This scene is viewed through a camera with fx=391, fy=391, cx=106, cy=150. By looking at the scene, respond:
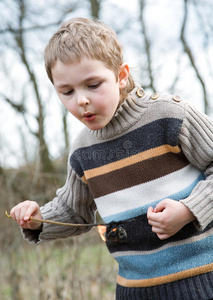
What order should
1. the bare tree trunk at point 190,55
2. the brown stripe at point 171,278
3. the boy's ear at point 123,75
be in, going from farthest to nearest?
the bare tree trunk at point 190,55 → the boy's ear at point 123,75 → the brown stripe at point 171,278

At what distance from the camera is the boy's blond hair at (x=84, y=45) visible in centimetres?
143

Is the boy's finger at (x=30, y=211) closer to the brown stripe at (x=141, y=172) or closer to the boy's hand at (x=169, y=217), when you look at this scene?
the brown stripe at (x=141, y=172)

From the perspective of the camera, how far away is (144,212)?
1585mm

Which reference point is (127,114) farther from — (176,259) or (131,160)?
(176,259)

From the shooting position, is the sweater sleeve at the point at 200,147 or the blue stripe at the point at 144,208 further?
the blue stripe at the point at 144,208

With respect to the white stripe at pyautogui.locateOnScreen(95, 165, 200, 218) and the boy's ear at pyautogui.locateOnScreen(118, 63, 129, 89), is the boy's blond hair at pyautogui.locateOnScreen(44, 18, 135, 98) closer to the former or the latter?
the boy's ear at pyautogui.locateOnScreen(118, 63, 129, 89)

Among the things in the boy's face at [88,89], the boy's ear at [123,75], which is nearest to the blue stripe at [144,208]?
the boy's face at [88,89]

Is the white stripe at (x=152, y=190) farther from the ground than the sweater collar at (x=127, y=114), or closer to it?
closer to it

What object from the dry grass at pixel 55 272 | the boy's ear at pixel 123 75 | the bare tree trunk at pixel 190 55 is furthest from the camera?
the bare tree trunk at pixel 190 55

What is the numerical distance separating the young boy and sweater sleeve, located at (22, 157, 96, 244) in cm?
11

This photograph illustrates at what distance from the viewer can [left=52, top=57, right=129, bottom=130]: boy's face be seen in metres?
1.42

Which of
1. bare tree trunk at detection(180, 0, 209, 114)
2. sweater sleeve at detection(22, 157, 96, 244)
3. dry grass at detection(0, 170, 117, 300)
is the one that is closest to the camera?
sweater sleeve at detection(22, 157, 96, 244)

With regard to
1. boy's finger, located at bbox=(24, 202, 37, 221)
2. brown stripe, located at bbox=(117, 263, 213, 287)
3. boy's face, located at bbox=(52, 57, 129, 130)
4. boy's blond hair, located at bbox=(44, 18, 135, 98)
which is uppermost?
boy's blond hair, located at bbox=(44, 18, 135, 98)

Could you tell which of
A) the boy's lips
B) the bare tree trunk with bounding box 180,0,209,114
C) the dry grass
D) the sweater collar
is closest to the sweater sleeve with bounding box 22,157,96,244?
the sweater collar
